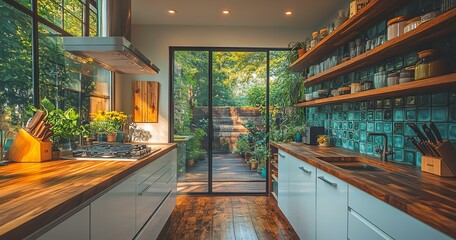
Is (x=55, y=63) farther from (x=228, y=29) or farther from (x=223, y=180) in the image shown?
(x=223, y=180)

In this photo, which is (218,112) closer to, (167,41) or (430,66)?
(167,41)

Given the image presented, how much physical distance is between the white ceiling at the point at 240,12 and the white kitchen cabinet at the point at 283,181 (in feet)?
5.91

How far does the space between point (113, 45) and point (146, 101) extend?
210 cm

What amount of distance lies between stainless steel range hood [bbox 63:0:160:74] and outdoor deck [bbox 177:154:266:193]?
191 cm

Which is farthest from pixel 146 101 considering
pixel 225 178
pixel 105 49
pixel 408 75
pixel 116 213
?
pixel 408 75

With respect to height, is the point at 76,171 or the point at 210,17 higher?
the point at 210,17

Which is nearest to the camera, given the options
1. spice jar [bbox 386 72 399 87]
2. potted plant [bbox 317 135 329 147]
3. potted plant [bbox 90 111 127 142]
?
spice jar [bbox 386 72 399 87]

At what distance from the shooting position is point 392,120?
6.81 ft

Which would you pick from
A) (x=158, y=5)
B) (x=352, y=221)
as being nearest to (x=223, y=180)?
(x=158, y=5)

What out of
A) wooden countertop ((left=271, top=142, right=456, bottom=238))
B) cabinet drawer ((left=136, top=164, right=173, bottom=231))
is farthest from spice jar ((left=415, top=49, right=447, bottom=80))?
cabinet drawer ((left=136, top=164, right=173, bottom=231))

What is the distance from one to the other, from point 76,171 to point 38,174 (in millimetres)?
173

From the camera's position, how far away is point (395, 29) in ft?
5.57

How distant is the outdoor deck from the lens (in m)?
4.30

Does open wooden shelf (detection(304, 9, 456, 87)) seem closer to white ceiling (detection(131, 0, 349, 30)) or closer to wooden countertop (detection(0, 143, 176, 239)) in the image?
white ceiling (detection(131, 0, 349, 30))
